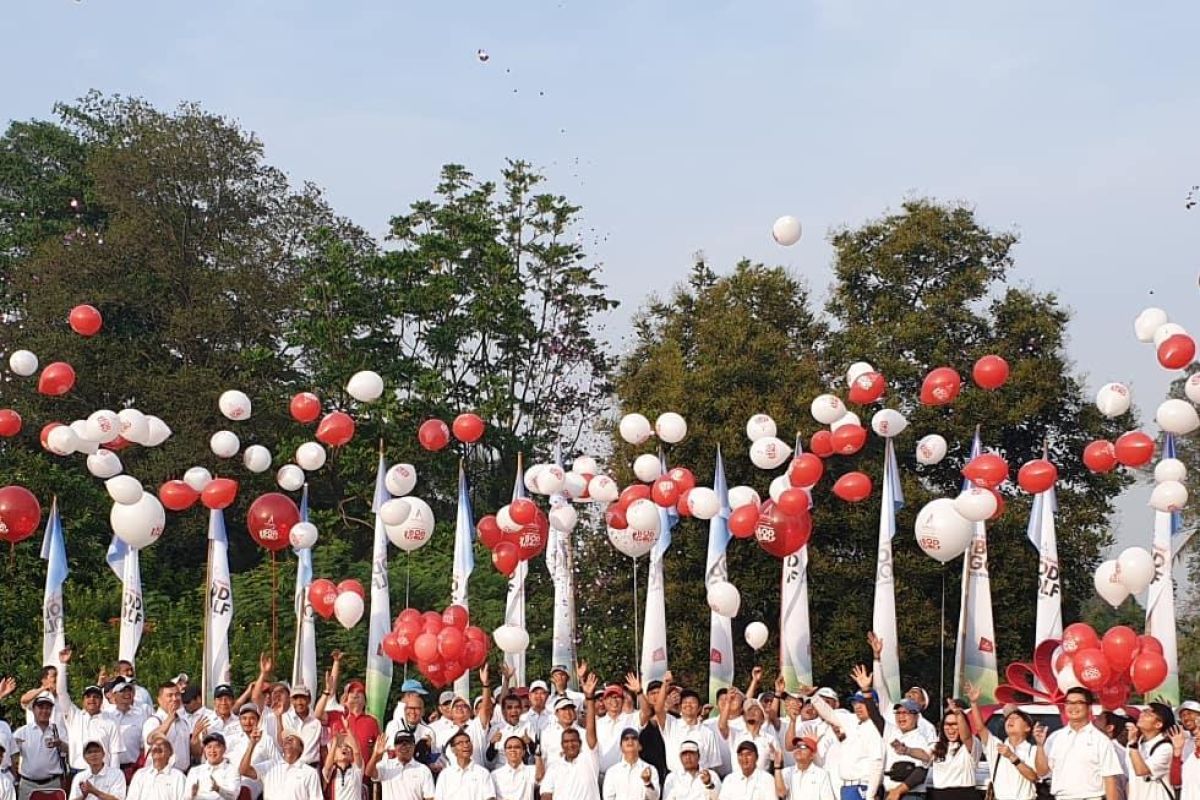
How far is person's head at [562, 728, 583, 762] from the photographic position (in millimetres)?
12703

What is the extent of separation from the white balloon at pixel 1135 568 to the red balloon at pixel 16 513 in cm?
1007

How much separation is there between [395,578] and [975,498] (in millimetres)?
11393

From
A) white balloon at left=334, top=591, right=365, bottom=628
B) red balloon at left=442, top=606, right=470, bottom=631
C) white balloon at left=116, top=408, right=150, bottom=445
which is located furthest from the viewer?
white balloon at left=116, top=408, right=150, bottom=445

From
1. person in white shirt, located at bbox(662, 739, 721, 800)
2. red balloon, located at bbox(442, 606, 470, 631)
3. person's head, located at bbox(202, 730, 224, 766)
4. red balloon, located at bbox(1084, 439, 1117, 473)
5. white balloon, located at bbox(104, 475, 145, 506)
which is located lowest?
person in white shirt, located at bbox(662, 739, 721, 800)

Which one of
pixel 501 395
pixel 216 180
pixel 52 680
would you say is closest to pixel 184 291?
pixel 216 180

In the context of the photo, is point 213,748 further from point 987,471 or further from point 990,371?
point 990,371

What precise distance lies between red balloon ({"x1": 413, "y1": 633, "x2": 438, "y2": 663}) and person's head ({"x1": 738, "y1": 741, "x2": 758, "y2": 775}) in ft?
10.2

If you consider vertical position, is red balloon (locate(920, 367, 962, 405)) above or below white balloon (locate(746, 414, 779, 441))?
above

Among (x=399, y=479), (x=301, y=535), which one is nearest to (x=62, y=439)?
(x=301, y=535)

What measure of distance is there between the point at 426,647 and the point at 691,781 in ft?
9.29

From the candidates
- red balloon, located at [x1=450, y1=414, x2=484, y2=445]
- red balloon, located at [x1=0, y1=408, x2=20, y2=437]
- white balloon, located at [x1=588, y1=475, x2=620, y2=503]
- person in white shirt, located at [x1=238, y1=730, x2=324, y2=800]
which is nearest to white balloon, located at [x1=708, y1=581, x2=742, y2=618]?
white balloon, located at [x1=588, y1=475, x2=620, y2=503]

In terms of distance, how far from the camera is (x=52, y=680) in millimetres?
13609

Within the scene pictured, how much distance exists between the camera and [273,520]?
18500mm

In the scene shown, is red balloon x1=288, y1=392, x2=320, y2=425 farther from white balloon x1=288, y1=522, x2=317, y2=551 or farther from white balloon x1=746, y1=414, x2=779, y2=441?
white balloon x1=746, y1=414, x2=779, y2=441
